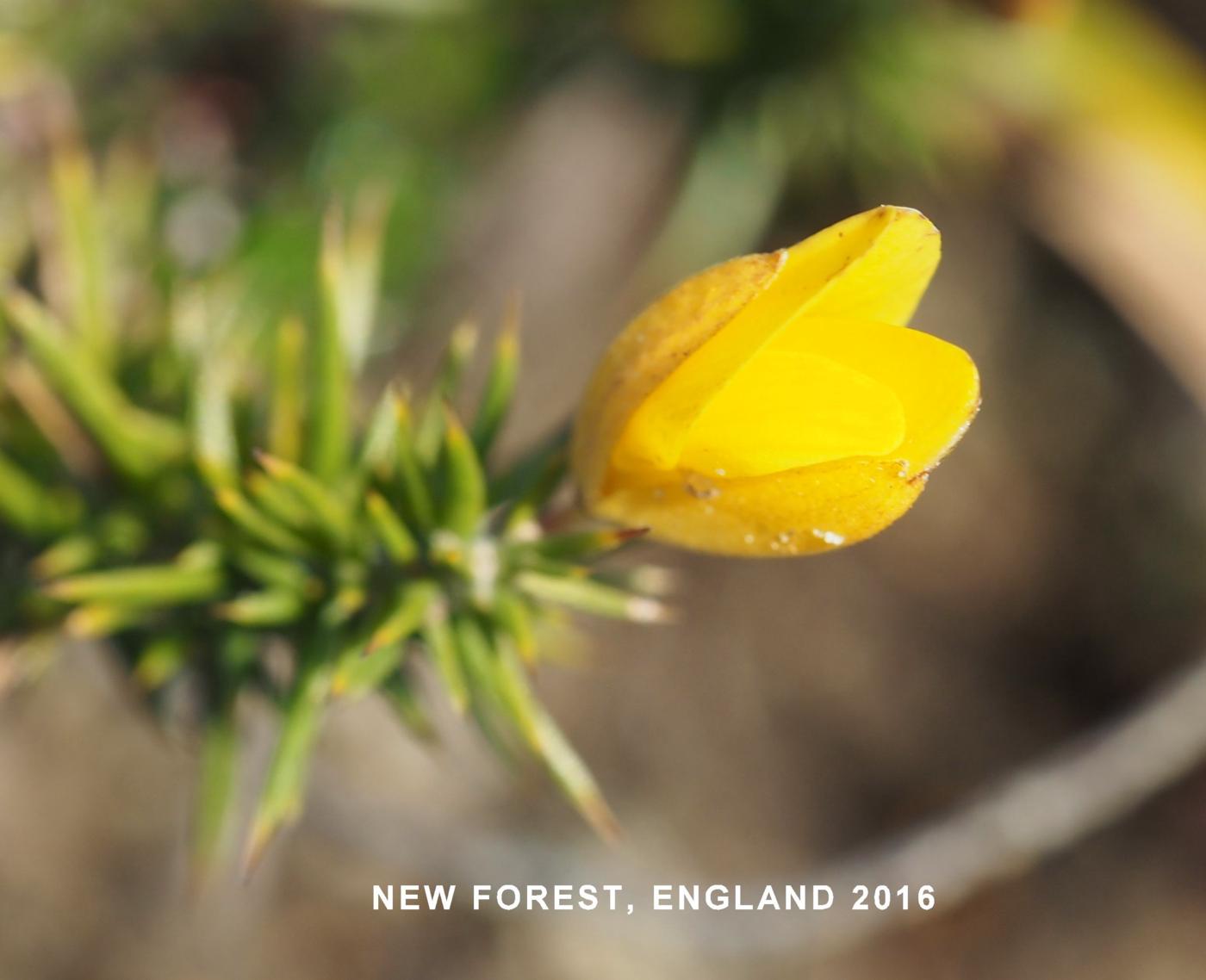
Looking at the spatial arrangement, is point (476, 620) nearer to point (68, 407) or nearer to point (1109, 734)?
point (68, 407)

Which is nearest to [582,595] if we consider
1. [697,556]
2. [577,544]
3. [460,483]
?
[577,544]

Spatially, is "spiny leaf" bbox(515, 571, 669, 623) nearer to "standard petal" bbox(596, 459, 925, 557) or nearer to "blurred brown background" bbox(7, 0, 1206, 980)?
"standard petal" bbox(596, 459, 925, 557)

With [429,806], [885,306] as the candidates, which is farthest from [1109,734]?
[885,306]

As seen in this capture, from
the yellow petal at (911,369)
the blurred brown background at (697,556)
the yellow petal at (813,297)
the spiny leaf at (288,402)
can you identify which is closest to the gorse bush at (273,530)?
the spiny leaf at (288,402)

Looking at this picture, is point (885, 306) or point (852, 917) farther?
point (852, 917)

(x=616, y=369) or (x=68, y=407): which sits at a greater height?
(x=616, y=369)

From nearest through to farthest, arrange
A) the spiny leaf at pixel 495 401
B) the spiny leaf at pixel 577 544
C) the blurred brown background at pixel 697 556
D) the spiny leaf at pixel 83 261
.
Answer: the spiny leaf at pixel 577 544, the spiny leaf at pixel 495 401, the spiny leaf at pixel 83 261, the blurred brown background at pixel 697 556

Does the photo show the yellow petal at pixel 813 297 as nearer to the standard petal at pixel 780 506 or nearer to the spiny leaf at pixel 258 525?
the standard petal at pixel 780 506
